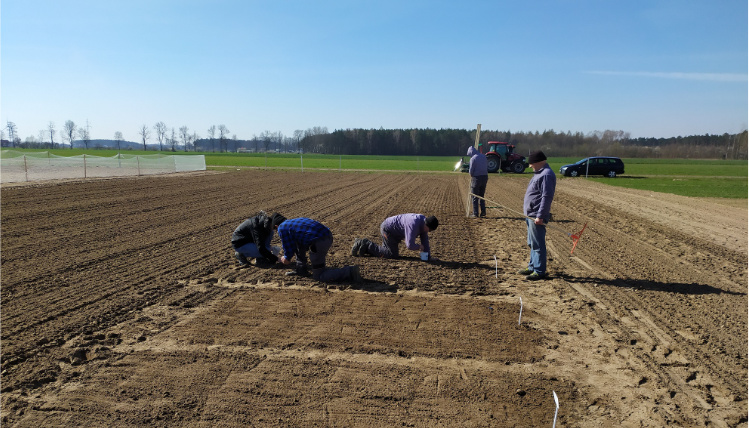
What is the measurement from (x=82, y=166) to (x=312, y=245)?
85.5 feet

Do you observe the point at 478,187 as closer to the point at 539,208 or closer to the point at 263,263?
the point at 539,208

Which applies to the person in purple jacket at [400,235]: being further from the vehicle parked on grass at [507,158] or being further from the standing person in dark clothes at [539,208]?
the vehicle parked on grass at [507,158]

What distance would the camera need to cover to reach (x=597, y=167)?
3434 cm

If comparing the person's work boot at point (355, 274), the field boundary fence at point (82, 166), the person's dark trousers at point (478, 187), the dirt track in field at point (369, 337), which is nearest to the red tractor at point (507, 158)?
the field boundary fence at point (82, 166)

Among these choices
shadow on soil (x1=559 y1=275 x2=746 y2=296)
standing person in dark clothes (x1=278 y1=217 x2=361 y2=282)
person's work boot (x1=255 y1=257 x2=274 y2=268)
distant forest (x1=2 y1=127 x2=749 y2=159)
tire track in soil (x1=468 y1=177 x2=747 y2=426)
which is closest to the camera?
tire track in soil (x1=468 y1=177 x2=747 y2=426)

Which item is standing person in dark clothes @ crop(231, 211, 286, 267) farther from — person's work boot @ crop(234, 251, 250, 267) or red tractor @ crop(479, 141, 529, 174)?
red tractor @ crop(479, 141, 529, 174)

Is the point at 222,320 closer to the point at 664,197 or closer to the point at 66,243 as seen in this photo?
the point at 66,243

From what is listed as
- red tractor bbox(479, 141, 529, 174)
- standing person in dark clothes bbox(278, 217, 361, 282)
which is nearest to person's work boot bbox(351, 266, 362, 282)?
standing person in dark clothes bbox(278, 217, 361, 282)

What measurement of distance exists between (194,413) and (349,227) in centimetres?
754

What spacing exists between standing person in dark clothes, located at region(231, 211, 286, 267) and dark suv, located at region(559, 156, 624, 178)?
107 ft

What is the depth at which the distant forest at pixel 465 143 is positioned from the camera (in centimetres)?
7625

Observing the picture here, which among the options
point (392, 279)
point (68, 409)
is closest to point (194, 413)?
point (68, 409)

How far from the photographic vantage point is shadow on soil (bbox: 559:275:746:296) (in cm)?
640

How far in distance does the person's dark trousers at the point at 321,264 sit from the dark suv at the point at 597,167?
32447 millimetres
